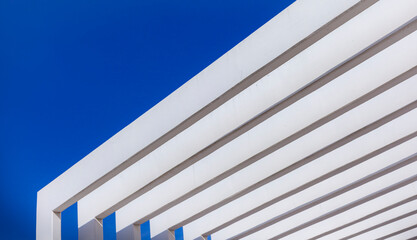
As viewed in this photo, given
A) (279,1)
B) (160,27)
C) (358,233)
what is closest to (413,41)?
(279,1)

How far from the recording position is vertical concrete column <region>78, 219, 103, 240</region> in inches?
334

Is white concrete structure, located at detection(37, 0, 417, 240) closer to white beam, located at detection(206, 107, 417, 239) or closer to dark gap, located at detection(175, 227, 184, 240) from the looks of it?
white beam, located at detection(206, 107, 417, 239)

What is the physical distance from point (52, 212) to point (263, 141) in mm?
3485

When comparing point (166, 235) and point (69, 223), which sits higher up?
point (69, 223)

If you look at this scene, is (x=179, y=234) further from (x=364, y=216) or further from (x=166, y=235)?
(x=364, y=216)

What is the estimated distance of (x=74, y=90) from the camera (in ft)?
23.7

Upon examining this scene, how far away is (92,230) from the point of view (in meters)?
8.51

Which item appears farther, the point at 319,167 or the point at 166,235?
the point at 166,235

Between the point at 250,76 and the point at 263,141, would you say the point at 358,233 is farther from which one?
the point at 250,76

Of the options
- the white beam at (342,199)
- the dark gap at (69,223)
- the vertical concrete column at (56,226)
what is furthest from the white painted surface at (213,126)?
the white beam at (342,199)

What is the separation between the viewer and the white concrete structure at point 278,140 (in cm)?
591

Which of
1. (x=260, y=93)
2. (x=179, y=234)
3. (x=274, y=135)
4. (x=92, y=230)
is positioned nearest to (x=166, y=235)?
(x=179, y=234)

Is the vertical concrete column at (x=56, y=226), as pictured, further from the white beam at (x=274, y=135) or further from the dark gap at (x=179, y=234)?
the dark gap at (x=179, y=234)

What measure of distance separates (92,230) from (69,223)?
1.50 m
